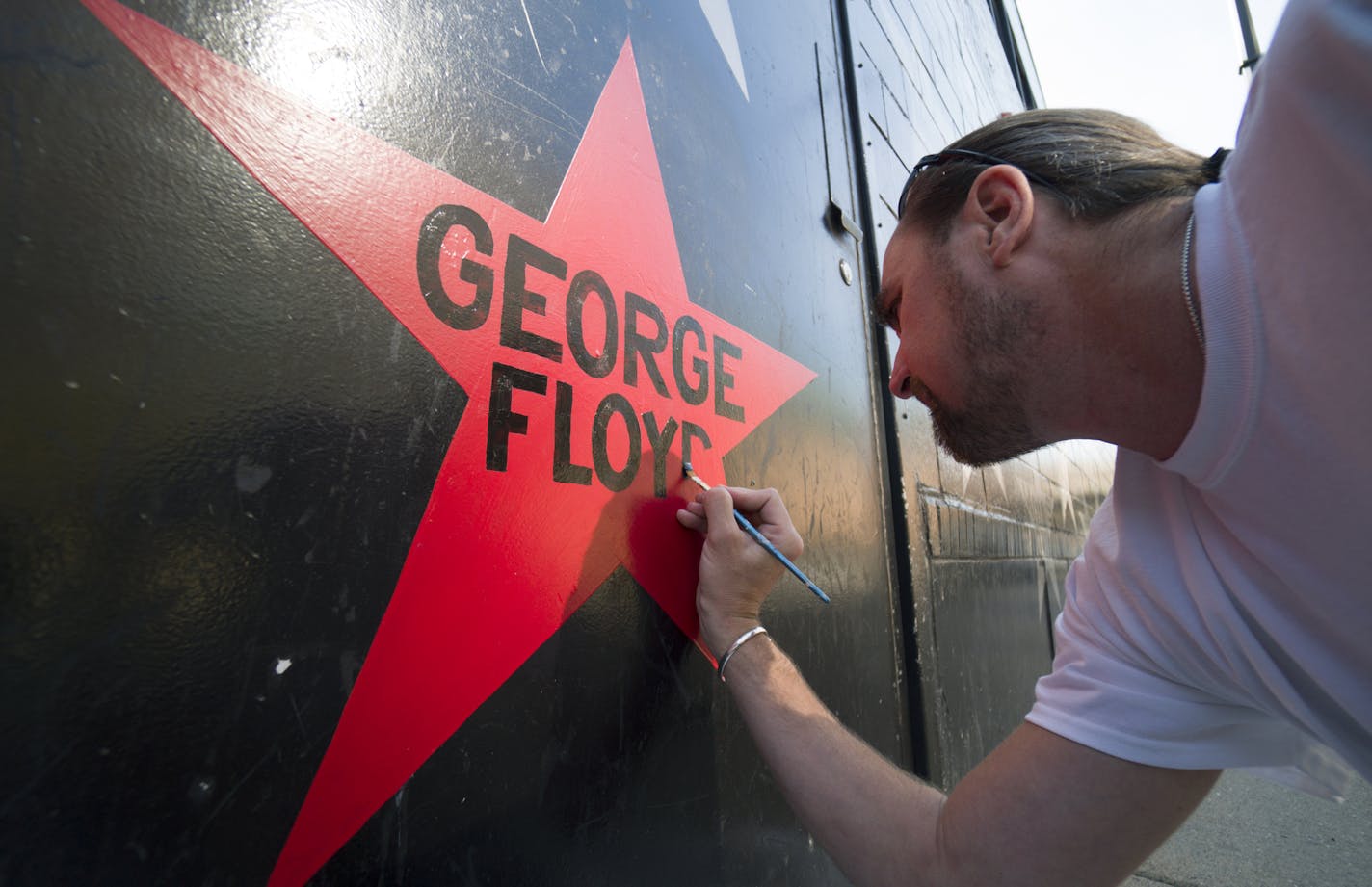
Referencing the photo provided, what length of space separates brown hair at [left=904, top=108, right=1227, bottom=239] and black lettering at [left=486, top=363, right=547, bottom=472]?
62 cm

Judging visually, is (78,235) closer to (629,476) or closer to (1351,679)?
(629,476)

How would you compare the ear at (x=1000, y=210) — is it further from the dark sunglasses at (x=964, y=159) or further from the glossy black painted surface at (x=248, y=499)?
the glossy black painted surface at (x=248, y=499)

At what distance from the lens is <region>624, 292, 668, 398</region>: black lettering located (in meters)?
0.80

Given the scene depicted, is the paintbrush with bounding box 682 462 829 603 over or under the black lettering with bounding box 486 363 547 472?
under

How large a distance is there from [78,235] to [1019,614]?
7.86ft

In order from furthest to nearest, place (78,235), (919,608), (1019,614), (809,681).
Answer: (1019,614), (919,608), (809,681), (78,235)

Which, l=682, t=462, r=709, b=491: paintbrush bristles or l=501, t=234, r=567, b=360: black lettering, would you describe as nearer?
l=501, t=234, r=567, b=360: black lettering

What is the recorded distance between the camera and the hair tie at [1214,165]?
75cm

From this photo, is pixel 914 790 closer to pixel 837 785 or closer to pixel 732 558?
pixel 837 785

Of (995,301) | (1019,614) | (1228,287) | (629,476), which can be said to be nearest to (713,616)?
(629,476)

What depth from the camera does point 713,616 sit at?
0.84 metres

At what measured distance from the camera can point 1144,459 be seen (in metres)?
0.81

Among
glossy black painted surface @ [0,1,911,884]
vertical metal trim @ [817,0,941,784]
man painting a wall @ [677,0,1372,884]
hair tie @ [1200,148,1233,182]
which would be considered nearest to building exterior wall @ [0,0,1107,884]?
glossy black painted surface @ [0,1,911,884]

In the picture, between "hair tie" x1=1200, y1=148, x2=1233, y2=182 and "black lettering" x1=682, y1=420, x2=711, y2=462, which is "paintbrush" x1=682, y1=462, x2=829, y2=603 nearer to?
"black lettering" x1=682, y1=420, x2=711, y2=462
